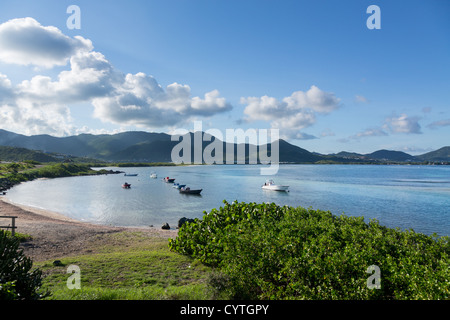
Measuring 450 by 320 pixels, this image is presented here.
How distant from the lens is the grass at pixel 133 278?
8.25 meters

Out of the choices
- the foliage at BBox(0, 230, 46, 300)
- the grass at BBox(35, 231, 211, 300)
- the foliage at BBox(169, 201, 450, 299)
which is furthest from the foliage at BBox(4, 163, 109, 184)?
the foliage at BBox(169, 201, 450, 299)

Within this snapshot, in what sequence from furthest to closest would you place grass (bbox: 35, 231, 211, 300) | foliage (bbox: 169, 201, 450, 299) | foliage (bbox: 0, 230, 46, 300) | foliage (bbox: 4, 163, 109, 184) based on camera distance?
1. foliage (bbox: 4, 163, 109, 184)
2. grass (bbox: 35, 231, 211, 300)
3. foliage (bbox: 169, 201, 450, 299)
4. foliage (bbox: 0, 230, 46, 300)

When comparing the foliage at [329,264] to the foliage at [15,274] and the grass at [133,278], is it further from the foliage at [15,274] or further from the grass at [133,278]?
the foliage at [15,274]

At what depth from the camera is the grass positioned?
325 inches

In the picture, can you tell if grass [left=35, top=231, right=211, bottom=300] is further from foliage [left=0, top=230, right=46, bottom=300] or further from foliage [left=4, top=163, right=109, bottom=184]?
foliage [left=4, top=163, right=109, bottom=184]

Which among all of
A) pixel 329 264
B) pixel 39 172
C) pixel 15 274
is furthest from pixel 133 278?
pixel 39 172

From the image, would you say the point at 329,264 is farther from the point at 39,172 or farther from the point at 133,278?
the point at 39,172

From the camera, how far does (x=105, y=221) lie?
38.5 metres

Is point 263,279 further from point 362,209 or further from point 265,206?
point 362,209

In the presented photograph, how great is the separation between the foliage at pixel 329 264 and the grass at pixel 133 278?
1721mm

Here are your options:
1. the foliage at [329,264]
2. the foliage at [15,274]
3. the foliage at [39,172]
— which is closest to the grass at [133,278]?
the foliage at [15,274]

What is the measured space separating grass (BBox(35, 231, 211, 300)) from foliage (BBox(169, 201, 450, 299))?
1.72 m
